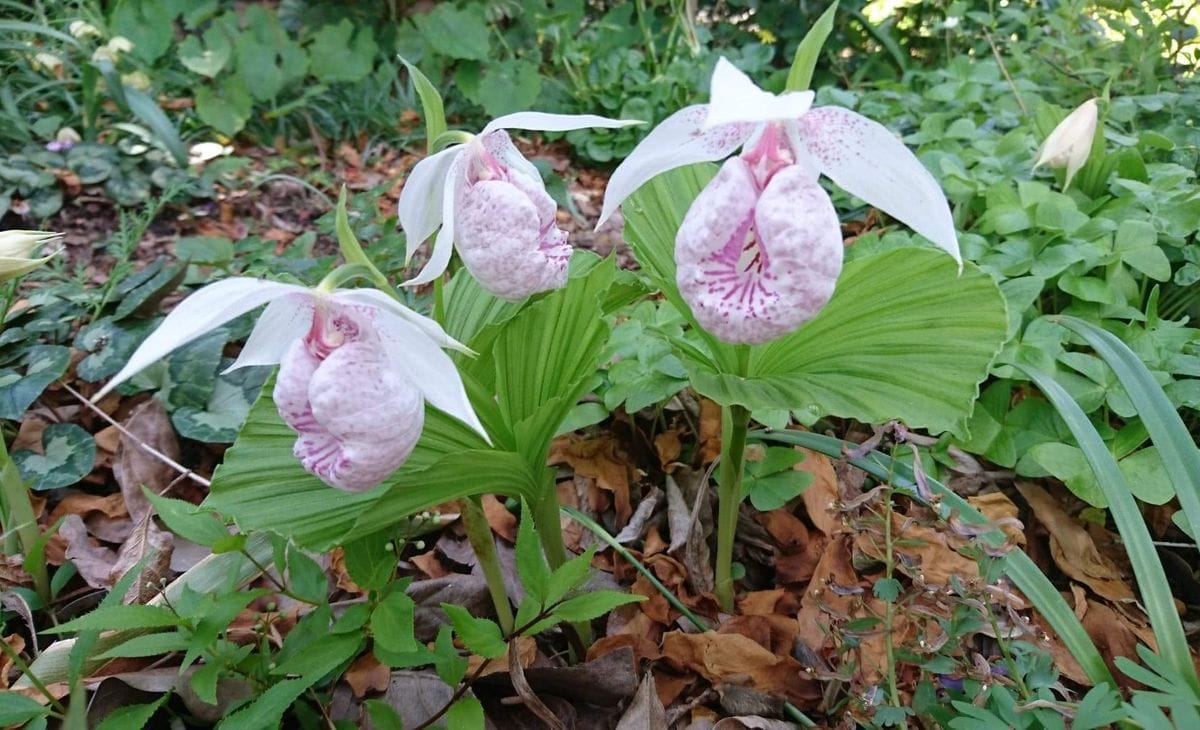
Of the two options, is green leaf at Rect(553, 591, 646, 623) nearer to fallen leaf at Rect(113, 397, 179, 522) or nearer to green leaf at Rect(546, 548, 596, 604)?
green leaf at Rect(546, 548, 596, 604)

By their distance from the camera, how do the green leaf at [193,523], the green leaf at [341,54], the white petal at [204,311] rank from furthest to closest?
the green leaf at [341,54]
the green leaf at [193,523]
the white petal at [204,311]

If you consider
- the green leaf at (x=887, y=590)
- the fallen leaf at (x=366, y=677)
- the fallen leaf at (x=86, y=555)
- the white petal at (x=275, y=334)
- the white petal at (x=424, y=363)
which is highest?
the white petal at (x=424, y=363)

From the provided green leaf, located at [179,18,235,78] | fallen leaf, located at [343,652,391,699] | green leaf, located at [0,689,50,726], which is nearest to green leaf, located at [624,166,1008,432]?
fallen leaf, located at [343,652,391,699]

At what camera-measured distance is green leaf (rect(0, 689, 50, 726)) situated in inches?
32.2

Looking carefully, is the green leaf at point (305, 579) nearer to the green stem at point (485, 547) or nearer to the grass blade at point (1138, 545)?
the green stem at point (485, 547)

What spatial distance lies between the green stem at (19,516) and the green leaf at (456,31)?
2.23 meters

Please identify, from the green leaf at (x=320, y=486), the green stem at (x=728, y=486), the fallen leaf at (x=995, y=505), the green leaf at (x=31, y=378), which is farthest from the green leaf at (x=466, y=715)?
the green leaf at (x=31, y=378)

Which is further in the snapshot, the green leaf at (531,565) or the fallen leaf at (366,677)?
the fallen leaf at (366,677)

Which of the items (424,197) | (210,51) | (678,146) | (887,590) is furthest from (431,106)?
(210,51)

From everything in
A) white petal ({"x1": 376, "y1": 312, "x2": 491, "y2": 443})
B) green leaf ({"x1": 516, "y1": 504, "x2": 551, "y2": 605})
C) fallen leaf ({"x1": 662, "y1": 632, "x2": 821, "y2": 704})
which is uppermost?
white petal ({"x1": 376, "y1": 312, "x2": 491, "y2": 443})

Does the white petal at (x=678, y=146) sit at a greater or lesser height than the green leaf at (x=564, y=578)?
greater

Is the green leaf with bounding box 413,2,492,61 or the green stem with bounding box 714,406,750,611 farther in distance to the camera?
the green leaf with bounding box 413,2,492,61

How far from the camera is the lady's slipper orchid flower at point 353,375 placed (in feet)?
2.25

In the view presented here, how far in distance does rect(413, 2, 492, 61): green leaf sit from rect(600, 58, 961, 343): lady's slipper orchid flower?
93.7 inches
